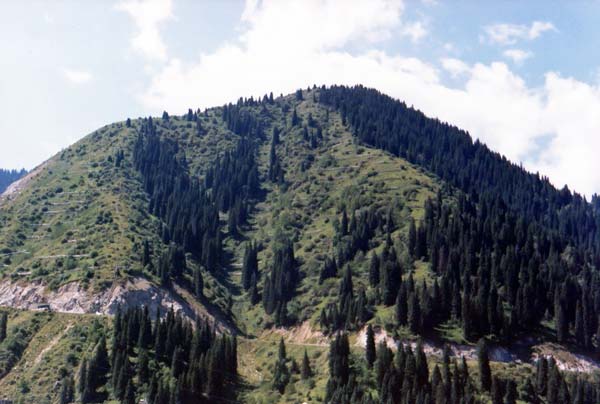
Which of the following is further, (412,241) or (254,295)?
(254,295)

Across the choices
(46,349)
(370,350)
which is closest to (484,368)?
(370,350)

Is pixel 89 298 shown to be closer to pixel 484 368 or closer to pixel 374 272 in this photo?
pixel 374 272

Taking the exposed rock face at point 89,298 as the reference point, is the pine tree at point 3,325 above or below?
below

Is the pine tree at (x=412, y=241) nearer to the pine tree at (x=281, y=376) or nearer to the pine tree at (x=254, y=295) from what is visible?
the pine tree at (x=254, y=295)

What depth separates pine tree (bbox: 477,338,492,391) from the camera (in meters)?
118

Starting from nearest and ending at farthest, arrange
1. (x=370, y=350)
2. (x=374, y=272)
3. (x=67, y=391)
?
(x=67, y=391)
(x=370, y=350)
(x=374, y=272)

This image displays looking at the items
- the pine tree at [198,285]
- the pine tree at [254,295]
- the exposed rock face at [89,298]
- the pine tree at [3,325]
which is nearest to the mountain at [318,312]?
the exposed rock face at [89,298]

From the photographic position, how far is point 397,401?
112312mm

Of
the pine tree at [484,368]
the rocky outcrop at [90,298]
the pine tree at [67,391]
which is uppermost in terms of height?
the rocky outcrop at [90,298]

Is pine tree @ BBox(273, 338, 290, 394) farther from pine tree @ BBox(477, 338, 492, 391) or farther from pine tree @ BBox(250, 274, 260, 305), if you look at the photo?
pine tree @ BBox(250, 274, 260, 305)

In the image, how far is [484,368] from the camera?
390 ft

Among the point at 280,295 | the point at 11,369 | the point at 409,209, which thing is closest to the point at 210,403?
the point at 11,369

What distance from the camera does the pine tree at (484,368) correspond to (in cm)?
11788

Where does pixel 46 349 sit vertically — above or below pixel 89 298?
below
